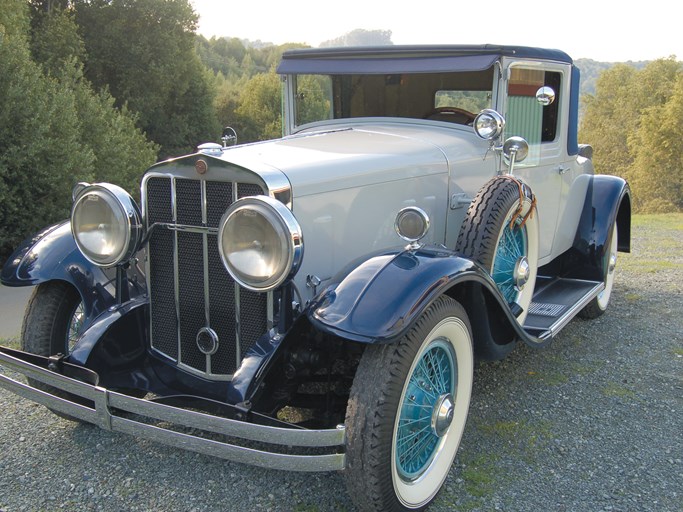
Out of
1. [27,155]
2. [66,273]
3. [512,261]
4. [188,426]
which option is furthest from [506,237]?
[27,155]

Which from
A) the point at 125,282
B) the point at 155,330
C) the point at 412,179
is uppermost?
the point at 412,179

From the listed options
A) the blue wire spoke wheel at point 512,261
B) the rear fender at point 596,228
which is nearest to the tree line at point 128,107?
the rear fender at point 596,228

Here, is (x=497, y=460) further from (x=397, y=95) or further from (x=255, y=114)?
(x=255, y=114)

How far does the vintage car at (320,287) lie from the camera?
2.35 metres

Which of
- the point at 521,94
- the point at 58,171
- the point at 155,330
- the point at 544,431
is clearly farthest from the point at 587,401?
the point at 58,171

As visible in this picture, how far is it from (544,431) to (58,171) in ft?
25.9

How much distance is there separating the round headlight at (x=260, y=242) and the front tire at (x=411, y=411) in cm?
47

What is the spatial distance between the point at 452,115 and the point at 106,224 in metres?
2.26

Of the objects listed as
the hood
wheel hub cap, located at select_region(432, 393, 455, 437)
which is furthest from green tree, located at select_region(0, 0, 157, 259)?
wheel hub cap, located at select_region(432, 393, 455, 437)

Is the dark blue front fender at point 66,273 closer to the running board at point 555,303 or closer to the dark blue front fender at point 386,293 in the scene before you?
the dark blue front fender at point 386,293

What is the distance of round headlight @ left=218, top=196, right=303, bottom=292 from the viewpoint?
240cm

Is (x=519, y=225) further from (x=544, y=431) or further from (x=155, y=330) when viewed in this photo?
(x=155, y=330)

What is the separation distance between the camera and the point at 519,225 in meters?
3.53

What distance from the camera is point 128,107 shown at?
74.6ft
